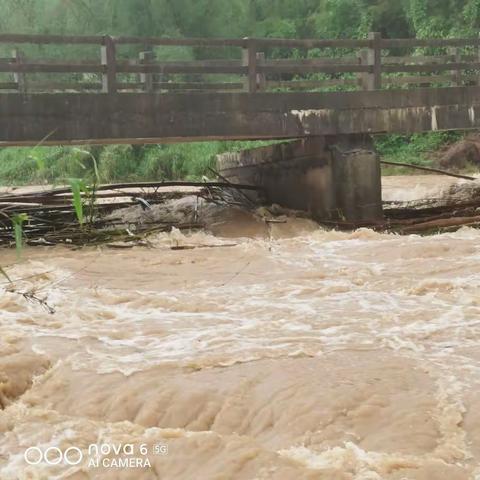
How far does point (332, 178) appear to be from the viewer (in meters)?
12.6

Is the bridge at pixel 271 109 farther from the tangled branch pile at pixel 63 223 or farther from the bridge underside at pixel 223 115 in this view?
the tangled branch pile at pixel 63 223

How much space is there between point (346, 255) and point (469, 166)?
13473 millimetres

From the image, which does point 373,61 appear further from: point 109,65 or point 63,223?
point 63,223

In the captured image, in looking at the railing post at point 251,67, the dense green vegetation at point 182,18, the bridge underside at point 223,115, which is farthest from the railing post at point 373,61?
the dense green vegetation at point 182,18

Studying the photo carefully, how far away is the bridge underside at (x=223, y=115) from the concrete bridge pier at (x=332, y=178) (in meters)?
0.36

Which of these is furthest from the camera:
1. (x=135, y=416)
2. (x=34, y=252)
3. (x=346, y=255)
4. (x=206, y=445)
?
(x=34, y=252)

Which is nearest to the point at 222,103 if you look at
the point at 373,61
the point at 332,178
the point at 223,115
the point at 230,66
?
the point at 223,115

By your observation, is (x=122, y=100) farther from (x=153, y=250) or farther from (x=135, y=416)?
(x=135, y=416)

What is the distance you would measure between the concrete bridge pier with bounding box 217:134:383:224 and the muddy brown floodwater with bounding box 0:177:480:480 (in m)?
3.53

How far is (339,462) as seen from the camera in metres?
3.78

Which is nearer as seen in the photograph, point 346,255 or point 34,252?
point 346,255

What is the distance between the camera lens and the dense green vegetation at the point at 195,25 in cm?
2623

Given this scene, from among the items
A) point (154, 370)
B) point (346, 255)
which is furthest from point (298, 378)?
point (346, 255)

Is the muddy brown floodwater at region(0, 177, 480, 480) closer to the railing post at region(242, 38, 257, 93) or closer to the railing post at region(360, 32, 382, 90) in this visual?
the railing post at region(242, 38, 257, 93)
